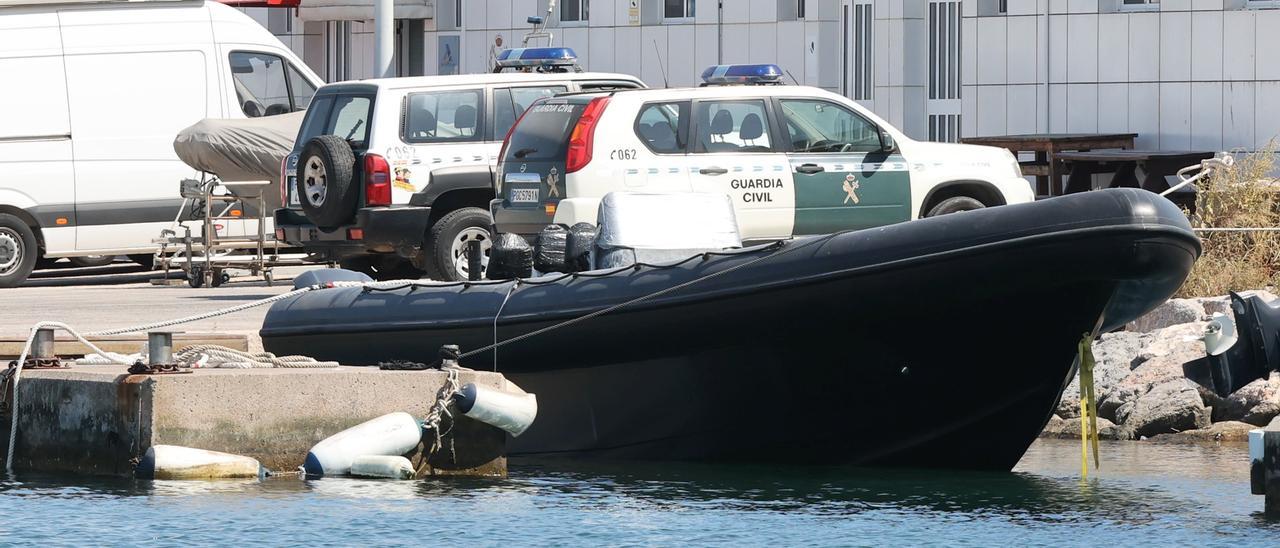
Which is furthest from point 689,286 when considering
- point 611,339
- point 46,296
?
point 46,296

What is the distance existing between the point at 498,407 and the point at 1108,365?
4.43 metres

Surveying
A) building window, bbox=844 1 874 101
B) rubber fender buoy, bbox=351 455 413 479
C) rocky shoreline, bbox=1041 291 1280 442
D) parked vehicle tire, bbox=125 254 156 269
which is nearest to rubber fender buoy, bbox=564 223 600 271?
→ rubber fender buoy, bbox=351 455 413 479

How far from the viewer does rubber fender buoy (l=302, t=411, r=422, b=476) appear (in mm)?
9914

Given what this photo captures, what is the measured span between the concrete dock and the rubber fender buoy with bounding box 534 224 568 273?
1.36 metres

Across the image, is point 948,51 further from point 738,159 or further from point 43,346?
point 43,346

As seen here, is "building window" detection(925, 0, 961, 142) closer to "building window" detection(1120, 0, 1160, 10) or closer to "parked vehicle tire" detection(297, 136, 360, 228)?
"building window" detection(1120, 0, 1160, 10)

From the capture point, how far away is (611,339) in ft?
34.0

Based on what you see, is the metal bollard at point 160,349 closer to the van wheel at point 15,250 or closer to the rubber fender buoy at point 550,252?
the rubber fender buoy at point 550,252

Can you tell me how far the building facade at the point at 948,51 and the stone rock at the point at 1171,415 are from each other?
237 inches

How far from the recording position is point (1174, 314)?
44.9 feet

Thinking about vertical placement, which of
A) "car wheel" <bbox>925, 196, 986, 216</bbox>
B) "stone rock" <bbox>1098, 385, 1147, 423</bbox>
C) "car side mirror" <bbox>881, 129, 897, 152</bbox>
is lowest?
"stone rock" <bbox>1098, 385, 1147, 423</bbox>

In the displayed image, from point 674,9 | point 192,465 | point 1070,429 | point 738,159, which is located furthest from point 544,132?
point 674,9

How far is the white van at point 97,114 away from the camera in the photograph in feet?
60.0

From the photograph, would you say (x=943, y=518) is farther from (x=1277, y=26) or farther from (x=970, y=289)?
(x=1277, y=26)
